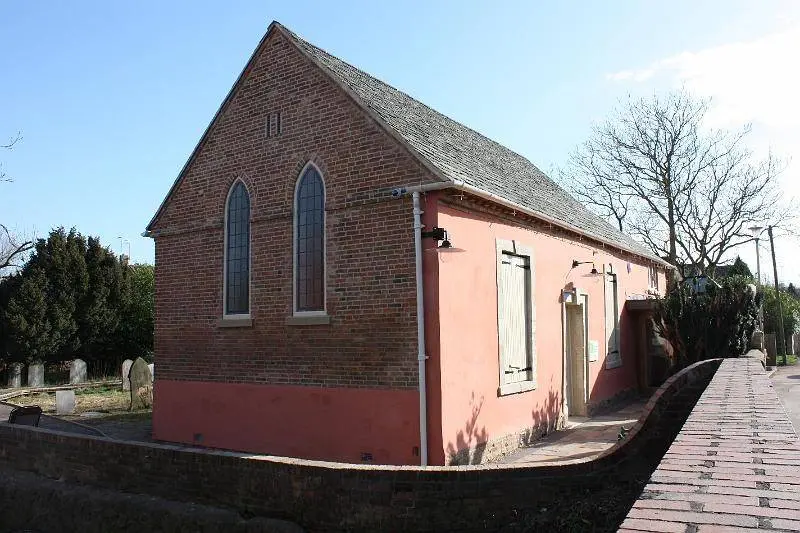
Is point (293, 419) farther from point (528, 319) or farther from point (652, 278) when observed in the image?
point (652, 278)

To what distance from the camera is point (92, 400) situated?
20.6 meters

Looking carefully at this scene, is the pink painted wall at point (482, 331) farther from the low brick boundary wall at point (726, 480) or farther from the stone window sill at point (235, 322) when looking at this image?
the low brick boundary wall at point (726, 480)

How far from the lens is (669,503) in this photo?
288cm

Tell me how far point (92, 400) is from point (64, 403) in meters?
3.15

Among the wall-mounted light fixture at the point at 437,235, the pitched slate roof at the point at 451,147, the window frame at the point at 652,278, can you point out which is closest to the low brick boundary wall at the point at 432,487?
the wall-mounted light fixture at the point at 437,235

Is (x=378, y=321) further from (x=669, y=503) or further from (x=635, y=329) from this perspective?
(x=635, y=329)

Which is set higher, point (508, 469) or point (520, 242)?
point (520, 242)

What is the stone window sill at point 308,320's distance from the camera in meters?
11.3

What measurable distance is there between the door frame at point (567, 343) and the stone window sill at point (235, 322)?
676 centimetres

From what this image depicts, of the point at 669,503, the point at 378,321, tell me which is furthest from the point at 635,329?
the point at 669,503

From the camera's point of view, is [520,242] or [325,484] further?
[520,242]

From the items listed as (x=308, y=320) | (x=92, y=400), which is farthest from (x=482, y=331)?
(x=92, y=400)

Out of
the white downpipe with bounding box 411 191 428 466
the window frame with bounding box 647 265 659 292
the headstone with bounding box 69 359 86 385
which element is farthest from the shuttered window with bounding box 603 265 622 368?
the headstone with bounding box 69 359 86 385

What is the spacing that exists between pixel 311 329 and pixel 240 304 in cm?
218
